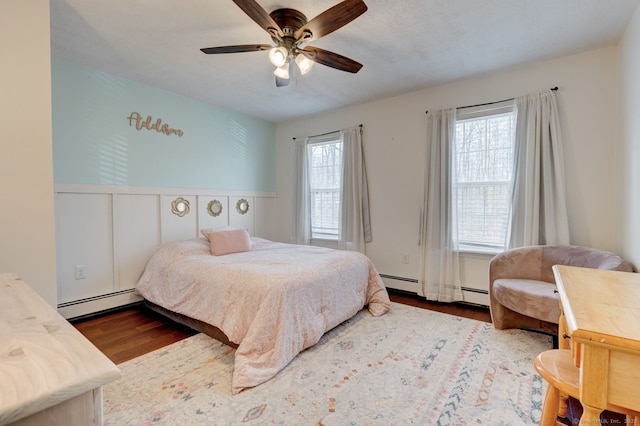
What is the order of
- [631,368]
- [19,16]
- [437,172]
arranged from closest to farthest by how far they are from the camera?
[631,368]
[19,16]
[437,172]

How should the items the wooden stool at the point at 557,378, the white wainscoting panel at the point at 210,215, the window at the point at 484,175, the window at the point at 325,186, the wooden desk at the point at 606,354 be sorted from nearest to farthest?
the wooden desk at the point at 606,354, the wooden stool at the point at 557,378, the window at the point at 484,175, the white wainscoting panel at the point at 210,215, the window at the point at 325,186

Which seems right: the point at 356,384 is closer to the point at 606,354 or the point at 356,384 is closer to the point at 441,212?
the point at 606,354

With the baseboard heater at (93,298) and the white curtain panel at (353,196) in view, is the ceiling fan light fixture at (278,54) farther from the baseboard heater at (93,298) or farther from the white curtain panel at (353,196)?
the baseboard heater at (93,298)

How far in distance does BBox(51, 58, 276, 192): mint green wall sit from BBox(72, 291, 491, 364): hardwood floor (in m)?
1.34

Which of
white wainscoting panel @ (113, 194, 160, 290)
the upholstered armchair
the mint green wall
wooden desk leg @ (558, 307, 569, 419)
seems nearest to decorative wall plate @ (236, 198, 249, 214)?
the mint green wall

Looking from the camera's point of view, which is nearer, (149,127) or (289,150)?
(149,127)

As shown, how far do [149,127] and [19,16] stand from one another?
1734 millimetres

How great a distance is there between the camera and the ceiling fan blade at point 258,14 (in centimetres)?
152

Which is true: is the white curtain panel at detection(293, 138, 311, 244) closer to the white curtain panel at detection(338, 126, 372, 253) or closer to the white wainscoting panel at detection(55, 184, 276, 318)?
the white curtain panel at detection(338, 126, 372, 253)

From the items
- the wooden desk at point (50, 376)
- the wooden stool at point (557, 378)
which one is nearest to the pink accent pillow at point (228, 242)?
the wooden desk at point (50, 376)

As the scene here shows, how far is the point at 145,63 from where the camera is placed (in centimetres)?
271

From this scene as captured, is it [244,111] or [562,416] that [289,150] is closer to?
[244,111]

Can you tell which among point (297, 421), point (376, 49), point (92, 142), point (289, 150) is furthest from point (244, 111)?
point (297, 421)

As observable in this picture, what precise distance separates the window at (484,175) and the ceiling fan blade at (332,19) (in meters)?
2.05
